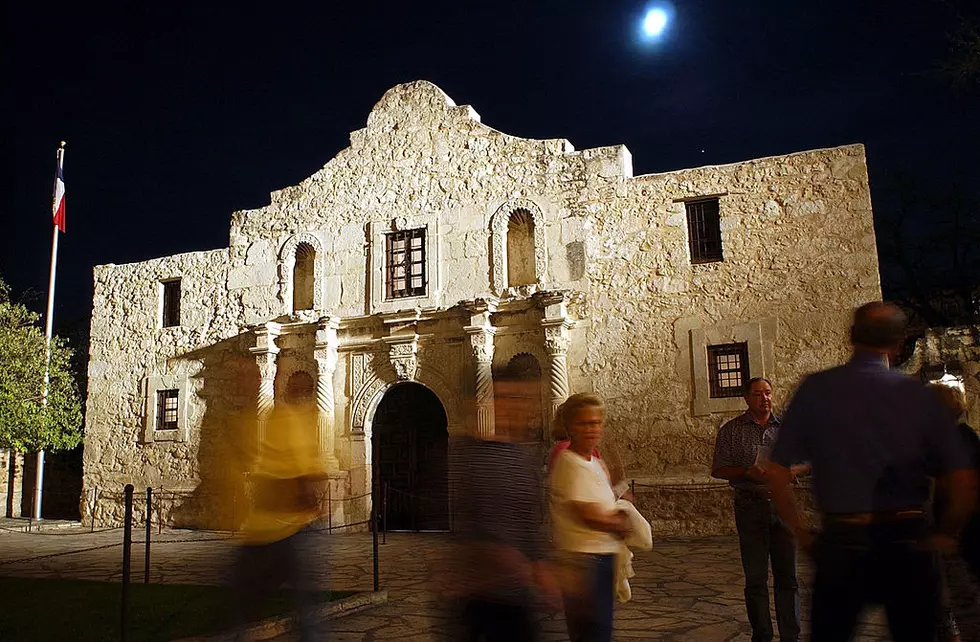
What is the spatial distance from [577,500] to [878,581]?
1.24 metres

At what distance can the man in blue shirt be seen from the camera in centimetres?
293

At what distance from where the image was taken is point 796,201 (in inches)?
509

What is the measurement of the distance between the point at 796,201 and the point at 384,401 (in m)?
8.05

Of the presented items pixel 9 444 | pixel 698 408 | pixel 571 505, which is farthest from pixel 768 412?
pixel 9 444

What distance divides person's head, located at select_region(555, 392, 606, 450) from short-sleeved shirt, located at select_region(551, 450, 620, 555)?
75 mm

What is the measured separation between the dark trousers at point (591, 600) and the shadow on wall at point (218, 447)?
42.3 feet

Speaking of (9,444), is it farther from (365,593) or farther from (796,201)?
A: (796,201)

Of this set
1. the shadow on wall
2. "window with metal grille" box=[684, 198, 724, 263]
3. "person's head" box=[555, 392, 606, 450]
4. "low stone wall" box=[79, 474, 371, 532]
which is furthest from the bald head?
the shadow on wall

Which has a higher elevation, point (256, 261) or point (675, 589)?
point (256, 261)

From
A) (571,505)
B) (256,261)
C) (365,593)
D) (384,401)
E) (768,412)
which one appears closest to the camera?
(571,505)

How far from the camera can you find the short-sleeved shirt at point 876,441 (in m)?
3.04

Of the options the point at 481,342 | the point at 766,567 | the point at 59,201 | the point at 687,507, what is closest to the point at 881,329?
the point at 766,567

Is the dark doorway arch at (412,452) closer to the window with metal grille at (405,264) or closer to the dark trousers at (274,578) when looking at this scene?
the window with metal grille at (405,264)

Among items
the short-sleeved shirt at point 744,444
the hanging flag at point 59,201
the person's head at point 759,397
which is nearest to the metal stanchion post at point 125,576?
the short-sleeved shirt at point 744,444
